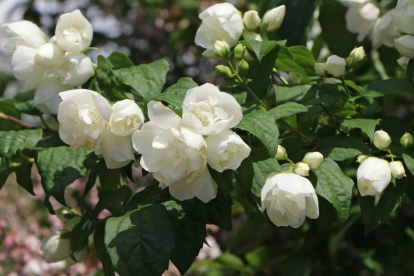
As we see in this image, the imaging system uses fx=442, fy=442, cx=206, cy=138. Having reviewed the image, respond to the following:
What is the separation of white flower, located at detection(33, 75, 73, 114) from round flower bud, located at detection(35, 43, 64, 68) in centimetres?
4

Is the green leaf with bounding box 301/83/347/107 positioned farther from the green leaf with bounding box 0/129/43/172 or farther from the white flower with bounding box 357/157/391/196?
the green leaf with bounding box 0/129/43/172

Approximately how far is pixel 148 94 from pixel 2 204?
127 inches

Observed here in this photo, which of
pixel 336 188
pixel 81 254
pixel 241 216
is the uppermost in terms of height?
pixel 336 188

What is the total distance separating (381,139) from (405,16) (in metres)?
0.25

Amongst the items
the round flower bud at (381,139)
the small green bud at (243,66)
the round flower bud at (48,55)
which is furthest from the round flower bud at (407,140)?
the round flower bud at (48,55)

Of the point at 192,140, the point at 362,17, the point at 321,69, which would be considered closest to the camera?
the point at 192,140

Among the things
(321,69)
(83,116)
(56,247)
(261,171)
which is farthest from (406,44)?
(56,247)

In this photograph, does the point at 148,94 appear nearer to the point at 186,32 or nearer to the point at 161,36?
the point at 186,32

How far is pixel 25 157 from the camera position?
88 centimetres

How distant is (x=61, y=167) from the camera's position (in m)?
0.77

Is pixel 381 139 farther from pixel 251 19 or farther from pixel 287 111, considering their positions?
pixel 251 19

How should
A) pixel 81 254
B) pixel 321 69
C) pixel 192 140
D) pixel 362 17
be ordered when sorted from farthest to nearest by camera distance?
1. pixel 362 17
2. pixel 81 254
3. pixel 321 69
4. pixel 192 140

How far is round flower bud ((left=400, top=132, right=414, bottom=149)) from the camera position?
74cm

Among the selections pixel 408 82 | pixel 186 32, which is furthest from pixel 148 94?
pixel 186 32
